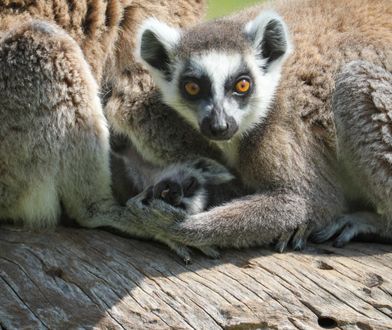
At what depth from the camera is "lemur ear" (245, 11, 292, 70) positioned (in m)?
6.00

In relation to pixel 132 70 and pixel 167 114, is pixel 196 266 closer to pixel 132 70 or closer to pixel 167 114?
pixel 167 114

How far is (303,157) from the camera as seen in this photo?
588 cm

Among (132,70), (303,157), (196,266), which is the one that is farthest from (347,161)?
(132,70)

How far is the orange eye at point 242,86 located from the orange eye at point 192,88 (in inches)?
13.4

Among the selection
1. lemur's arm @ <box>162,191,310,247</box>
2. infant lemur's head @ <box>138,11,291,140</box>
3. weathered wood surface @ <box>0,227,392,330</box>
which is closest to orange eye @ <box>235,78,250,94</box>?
infant lemur's head @ <box>138,11,291,140</box>

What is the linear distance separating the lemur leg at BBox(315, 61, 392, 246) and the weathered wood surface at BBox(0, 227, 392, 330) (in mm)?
255

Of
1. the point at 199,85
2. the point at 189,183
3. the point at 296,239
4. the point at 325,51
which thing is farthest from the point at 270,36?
the point at 296,239

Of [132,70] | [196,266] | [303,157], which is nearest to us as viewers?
[196,266]

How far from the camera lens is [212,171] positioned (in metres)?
5.95

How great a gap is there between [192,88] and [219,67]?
0.31 m

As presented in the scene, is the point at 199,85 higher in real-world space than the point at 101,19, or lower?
lower

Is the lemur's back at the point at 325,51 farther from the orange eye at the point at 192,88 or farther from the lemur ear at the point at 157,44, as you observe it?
the lemur ear at the point at 157,44

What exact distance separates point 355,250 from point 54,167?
2659 mm

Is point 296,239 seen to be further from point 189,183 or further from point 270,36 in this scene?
point 270,36
